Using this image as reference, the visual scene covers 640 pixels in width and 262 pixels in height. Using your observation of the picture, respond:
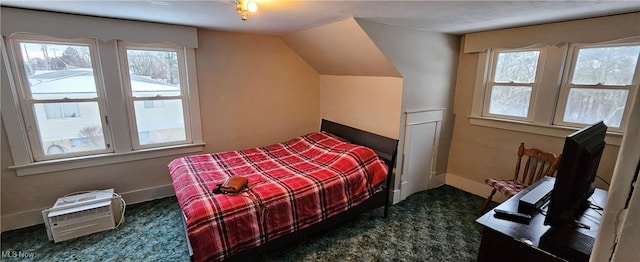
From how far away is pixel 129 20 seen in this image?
2.57 m

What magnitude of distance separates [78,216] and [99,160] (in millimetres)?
603

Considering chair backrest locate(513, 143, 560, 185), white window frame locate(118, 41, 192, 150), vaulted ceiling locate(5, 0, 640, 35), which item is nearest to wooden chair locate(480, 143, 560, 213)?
chair backrest locate(513, 143, 560, 185)

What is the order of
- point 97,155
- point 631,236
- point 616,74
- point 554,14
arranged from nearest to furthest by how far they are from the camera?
1. point 631,236
2. point 554,14
3. point 616,74
4. point 97,155

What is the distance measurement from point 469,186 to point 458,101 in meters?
1.08

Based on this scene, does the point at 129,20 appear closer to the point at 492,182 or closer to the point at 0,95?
the point at 0,95

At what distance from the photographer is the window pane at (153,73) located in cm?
279

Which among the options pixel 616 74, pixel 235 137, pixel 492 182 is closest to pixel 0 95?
pixel 235 137

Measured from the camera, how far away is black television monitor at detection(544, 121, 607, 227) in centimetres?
117

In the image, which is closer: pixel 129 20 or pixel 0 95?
pixel 0 95

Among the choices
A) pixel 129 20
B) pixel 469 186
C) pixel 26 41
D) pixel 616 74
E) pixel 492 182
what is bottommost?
pixel 469 186

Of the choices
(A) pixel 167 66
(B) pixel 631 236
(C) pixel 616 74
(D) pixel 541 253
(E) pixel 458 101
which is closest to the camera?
(B) pixel 631 236

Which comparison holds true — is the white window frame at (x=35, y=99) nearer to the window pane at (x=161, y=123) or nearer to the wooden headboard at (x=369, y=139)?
the window pane at (x=161, y=123)

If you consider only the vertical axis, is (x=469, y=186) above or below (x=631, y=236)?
below

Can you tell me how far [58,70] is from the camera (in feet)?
8.16
